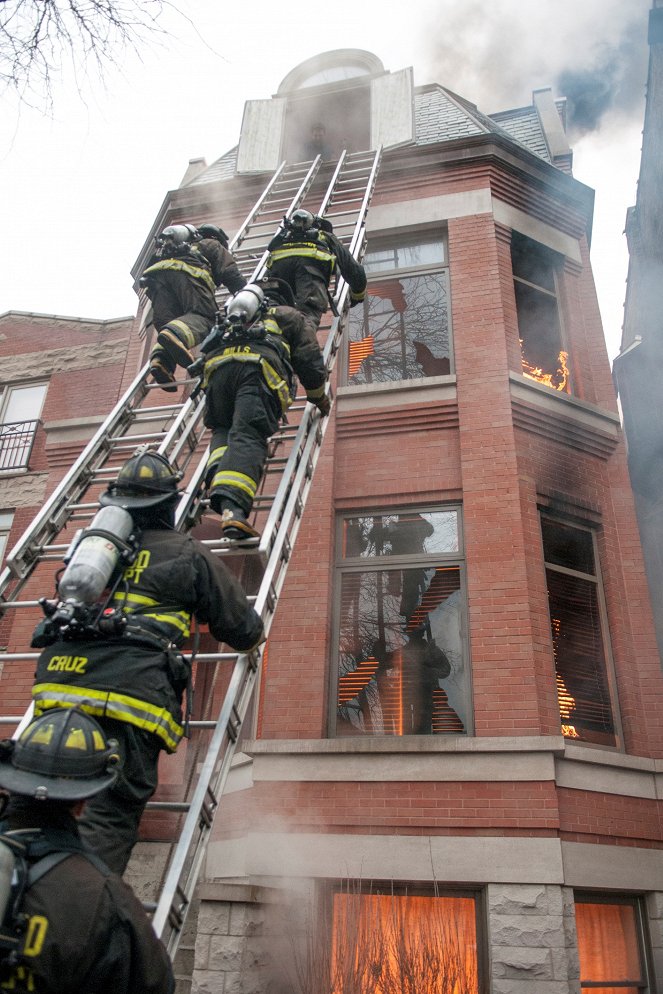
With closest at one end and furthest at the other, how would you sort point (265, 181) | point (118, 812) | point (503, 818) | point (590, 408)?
point (118, 812) → point (503, 818) → point (590, 408) → point (265, 181)

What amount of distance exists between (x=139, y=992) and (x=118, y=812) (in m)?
0.66

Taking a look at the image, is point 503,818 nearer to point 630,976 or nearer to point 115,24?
point 630,976

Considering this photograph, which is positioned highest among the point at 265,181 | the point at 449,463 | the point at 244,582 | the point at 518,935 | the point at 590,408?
the point at 265,181

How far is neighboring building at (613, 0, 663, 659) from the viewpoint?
12211mm

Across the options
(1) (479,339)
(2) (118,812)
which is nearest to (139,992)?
(2) (118,812)

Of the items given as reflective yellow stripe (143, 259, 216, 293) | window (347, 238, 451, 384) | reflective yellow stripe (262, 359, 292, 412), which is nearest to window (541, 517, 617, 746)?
window (347, 238, 451, 384)

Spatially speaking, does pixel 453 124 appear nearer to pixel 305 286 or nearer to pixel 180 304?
pixel 305 286

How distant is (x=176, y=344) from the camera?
5.21m

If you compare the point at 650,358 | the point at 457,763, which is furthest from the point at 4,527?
the point at 650,358

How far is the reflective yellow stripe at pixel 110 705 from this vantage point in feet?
8.50

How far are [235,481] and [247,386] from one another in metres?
0.67

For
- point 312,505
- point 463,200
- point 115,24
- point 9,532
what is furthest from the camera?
point 9,532

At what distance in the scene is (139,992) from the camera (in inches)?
76.4

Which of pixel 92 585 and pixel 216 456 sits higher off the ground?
pixel 216 456
